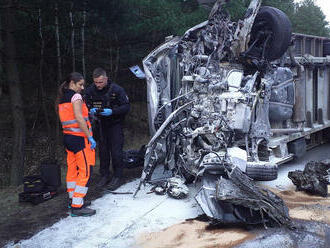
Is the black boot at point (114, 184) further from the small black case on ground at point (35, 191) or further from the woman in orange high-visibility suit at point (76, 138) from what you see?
the woman in orange high-visibility suit at point (76, 138)

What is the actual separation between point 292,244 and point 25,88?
9805mm

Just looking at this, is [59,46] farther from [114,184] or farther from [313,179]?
[313,179]

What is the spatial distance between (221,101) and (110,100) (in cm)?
157

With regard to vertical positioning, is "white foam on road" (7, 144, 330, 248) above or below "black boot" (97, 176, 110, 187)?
below

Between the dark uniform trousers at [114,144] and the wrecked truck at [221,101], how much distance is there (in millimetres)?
492

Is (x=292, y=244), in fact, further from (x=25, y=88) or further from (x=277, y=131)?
(x=25, y=88)

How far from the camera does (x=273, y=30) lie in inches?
218

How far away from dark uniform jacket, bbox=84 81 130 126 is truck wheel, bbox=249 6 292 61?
2323 mm

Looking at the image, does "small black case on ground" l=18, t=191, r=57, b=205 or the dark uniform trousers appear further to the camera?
the dark uniform trousers

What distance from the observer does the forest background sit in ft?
21.6

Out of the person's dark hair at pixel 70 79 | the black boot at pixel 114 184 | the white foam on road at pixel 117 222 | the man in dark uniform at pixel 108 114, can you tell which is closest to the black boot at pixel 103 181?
the man in dark uniform at pixel 108 114

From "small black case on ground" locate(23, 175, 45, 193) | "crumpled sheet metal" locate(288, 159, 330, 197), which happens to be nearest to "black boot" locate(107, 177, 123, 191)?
"small black case on ground" locate(23, 175, 45, 193)

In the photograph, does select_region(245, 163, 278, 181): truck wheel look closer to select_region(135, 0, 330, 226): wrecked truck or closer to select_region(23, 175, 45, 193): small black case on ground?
select_region(135, 0, 330, 226): wrecked truck

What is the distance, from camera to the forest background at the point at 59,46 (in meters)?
6.60
